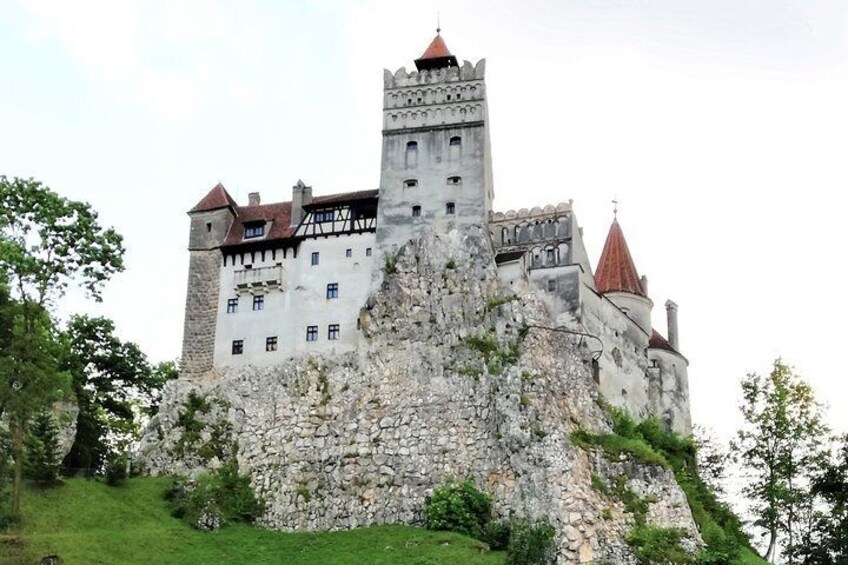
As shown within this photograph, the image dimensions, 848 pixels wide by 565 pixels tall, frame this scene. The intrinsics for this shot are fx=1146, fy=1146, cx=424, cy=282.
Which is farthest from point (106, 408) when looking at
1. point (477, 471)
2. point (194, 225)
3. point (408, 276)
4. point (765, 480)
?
point (765, 480)

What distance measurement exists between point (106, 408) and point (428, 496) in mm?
24055

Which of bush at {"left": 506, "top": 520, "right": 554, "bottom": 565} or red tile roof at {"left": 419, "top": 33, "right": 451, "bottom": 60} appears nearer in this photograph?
bush at {"left": 506, "top": 520, "right": 554, "bottom": 565}

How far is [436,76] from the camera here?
68.9 meters

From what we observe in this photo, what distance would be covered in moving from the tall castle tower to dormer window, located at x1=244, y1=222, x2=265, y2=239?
775 centimetres

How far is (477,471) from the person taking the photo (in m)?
57.9

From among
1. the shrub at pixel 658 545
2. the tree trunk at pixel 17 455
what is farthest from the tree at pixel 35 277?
the shrub at pixel 658 545

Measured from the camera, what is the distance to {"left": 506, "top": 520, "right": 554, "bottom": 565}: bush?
166ft

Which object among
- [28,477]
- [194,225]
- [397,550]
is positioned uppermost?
[194,225]

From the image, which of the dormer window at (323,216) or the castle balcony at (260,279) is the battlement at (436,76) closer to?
the dormer window at (323,216)

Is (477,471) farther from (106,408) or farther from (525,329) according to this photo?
(106,408)

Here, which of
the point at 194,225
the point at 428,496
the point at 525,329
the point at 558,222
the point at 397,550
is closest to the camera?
the point at 397,550

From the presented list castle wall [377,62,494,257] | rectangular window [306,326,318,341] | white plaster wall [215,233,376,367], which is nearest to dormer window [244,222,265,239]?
white plaster wall [215,233,376,367]

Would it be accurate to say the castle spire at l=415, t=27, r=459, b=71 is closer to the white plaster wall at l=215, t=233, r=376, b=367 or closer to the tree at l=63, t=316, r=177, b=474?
the white plaster wall at l=215, t=233, r=376, b=367

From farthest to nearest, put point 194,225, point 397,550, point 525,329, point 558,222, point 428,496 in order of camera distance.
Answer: point 194,225
point 558,222
point 525,329
point 428,496
point 397,550
